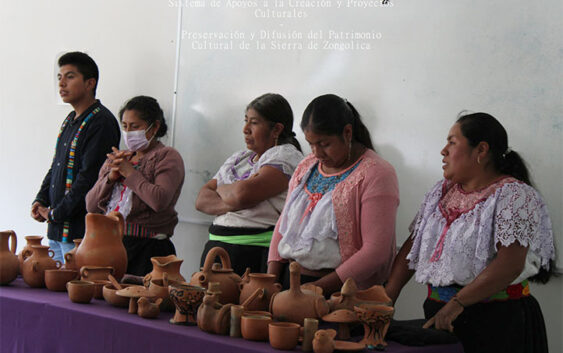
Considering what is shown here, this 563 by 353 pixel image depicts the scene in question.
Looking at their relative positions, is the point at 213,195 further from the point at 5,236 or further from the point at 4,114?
the point at 4,114

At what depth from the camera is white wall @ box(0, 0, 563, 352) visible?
160 inches

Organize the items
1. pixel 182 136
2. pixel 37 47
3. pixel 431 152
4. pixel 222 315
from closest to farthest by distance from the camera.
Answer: pixel 222 315 < pixel 431 152 < pixel 182 136 < pixel 37 47

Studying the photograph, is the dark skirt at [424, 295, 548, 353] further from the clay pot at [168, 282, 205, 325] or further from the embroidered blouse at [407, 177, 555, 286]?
the clay pot at [168, 282, 205, 325]

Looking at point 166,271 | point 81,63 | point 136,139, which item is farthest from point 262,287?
point 81,63

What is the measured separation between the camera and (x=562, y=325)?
105 inches

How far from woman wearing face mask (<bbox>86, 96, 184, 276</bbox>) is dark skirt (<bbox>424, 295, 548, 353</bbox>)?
167cm

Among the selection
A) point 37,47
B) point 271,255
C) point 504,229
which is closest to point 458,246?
point 504,229

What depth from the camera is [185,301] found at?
193cm

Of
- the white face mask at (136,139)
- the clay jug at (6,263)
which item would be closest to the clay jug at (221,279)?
the clay jug at (6,263)

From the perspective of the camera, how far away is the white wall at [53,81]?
13.3 ft

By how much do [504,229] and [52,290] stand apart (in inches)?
63.2

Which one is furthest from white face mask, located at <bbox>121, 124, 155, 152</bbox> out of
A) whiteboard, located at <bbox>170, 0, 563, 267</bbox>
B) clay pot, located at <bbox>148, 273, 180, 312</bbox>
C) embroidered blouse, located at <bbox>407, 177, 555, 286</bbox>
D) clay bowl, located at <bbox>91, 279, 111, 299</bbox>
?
embroidered blouse, located at <bbox>407, 177, 555, 286</bbox>

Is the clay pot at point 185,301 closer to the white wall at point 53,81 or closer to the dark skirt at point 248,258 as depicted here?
the dark skirt at point 248,258

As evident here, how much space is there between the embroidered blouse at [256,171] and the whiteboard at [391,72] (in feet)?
1.65
